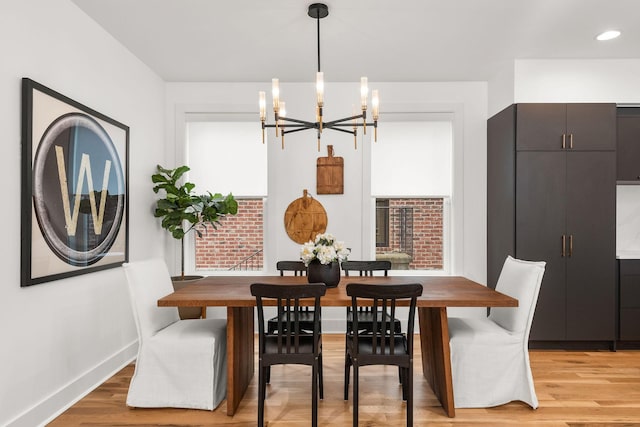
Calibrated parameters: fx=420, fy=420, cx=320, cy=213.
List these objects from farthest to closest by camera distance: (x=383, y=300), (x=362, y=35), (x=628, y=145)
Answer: (x=628, y=145)
(x=362, y=35)
(x=383, y=300)

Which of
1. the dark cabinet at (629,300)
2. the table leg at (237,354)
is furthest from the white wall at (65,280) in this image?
the dark cabinet at (629,300)

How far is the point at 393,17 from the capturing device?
323 cm

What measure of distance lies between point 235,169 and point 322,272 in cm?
234

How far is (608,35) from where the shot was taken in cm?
360

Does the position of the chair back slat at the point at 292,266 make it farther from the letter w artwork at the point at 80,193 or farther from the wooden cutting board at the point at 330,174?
the letter w artwork at the point at 80,193

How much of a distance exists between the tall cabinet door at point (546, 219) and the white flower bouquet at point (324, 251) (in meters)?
2.13

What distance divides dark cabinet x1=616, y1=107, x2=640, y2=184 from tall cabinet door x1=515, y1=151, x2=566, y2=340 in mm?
640

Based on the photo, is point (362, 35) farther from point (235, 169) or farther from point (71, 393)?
point (71, 393)

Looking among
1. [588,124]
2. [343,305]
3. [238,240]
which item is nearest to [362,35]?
[343,305]

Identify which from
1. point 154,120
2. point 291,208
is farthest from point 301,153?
point 154,120

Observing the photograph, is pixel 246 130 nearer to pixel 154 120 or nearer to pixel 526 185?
pixel 154 120

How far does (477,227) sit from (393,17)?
260 cm

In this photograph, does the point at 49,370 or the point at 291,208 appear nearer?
the point at 49,370

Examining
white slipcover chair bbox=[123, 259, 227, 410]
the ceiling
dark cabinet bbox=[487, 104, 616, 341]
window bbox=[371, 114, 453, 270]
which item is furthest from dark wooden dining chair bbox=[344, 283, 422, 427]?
window bbox=[371, 114, 453, 270]
